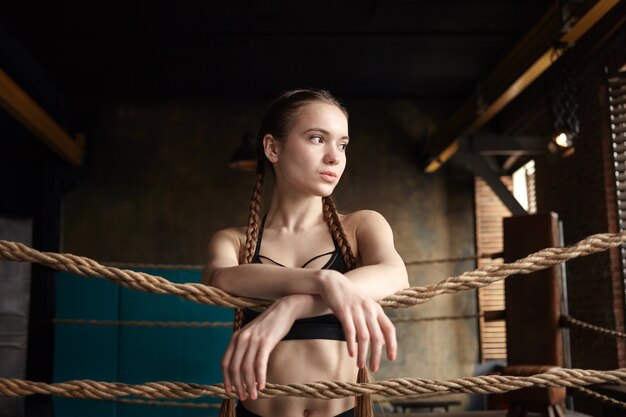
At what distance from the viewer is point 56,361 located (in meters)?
5.09

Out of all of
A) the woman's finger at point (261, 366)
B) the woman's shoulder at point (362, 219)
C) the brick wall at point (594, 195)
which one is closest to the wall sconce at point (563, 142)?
the brick wall at point (594, 195)

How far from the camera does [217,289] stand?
105 cm

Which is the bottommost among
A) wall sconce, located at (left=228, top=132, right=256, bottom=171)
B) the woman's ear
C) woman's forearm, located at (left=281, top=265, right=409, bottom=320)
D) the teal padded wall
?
the teal padded wall

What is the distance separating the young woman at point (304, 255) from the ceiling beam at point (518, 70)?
9.43 ft

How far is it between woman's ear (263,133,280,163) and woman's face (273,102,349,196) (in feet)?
0.18

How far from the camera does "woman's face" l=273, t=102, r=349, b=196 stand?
1259 millimetres

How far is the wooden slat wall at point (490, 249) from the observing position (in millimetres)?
7543

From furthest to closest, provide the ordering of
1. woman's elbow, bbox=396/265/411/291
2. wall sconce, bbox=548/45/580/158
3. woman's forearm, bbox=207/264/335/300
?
wall sconce, bbox=548/45/580/158 < woman's elbow, bbox=396/265/411/291 < woman's forearm, bbox=207/264/335/300

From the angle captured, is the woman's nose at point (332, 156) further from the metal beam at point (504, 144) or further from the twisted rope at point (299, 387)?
the metal beam at point (504, 144)

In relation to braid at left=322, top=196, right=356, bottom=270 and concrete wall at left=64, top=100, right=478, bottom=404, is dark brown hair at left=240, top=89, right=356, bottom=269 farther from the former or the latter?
concrete wall at left=64, top=100, right=478, bottom=404

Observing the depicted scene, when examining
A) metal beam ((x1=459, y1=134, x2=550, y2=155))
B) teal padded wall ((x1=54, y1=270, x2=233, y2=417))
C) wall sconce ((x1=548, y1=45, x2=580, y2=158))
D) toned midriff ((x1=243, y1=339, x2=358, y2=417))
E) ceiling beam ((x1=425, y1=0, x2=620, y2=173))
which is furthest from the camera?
metal beam ((x1=459, y1=134, x2=550, y2=155))

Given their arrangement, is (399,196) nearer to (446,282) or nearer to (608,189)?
(608,189)

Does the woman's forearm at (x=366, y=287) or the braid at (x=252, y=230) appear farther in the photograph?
the braid at (x=252, y=230)

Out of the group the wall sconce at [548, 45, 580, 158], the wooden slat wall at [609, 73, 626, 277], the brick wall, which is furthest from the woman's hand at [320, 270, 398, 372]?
the brick wall
